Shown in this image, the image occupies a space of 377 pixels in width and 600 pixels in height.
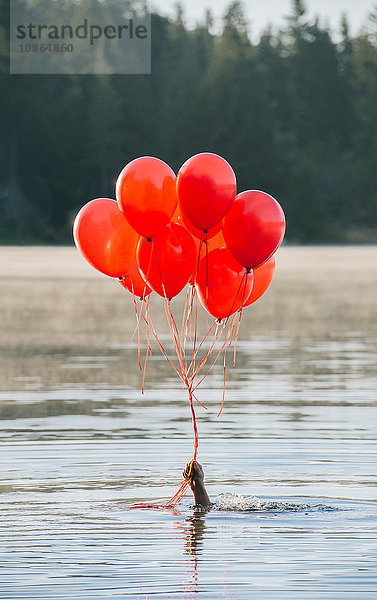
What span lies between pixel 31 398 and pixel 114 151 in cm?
8570

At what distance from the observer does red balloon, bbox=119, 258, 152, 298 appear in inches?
455

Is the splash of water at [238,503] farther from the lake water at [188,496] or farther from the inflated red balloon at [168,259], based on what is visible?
the inflated red balloon at [168,259]

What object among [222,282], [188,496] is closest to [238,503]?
[188,496]

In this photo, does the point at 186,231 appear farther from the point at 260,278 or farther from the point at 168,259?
the point at 260,278

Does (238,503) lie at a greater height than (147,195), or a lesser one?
lesser

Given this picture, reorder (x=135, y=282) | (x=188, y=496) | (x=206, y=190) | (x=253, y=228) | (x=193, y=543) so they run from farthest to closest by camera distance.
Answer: (x=135, y=282) → (x=188, y=496) → (x=253, y=228) → (x=206, y=190) → (x=193, y=543)

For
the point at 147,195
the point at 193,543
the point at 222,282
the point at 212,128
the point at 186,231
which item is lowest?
the point at 193,543

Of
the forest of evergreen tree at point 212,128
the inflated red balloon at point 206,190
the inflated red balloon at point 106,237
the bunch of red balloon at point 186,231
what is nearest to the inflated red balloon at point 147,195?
the bunch of red balloon at point 186,231

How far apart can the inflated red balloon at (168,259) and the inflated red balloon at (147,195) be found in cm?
12

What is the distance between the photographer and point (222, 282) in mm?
11094

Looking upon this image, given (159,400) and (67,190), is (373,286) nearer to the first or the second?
(159,400)

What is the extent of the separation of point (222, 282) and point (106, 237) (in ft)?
2.99

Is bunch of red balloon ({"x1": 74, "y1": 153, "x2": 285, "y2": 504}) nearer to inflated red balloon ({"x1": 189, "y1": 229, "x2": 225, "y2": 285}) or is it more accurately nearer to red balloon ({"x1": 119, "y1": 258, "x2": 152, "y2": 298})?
inflated red balloon ({"x1": 189, "y1": 229, "x2": 225, "y2": 285})

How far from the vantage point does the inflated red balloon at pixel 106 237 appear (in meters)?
11.0
